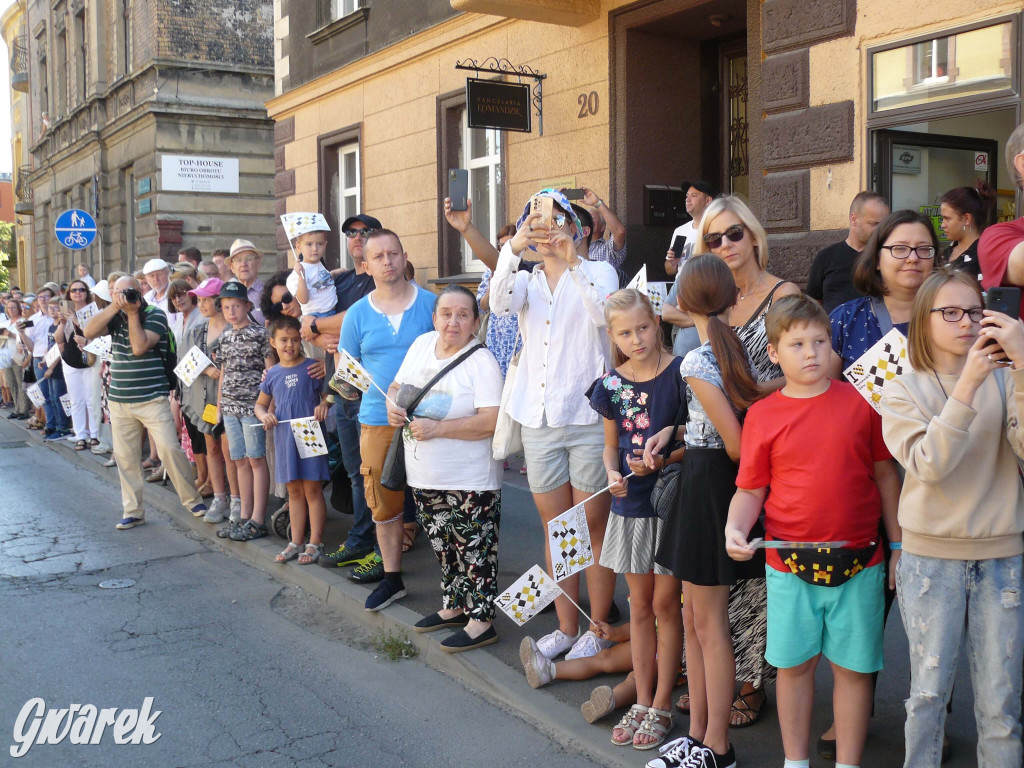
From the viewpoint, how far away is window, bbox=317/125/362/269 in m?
14.3

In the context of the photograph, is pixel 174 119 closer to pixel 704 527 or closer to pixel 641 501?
pixel 641 501

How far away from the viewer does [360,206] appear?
543 inches

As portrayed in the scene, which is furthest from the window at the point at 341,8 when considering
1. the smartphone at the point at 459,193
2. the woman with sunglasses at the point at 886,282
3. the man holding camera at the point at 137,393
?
the woman with sunglasses at the point at 886,282

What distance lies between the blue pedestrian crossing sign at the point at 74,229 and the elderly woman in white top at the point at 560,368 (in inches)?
594

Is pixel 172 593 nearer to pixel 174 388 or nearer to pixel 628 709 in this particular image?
pixel 174 388

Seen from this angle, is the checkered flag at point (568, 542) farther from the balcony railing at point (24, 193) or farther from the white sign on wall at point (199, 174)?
the balcony railing at point (24, 193)

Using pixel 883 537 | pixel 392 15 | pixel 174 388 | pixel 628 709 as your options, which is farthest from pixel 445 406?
pixel 392 15

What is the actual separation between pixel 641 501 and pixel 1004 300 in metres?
1.69

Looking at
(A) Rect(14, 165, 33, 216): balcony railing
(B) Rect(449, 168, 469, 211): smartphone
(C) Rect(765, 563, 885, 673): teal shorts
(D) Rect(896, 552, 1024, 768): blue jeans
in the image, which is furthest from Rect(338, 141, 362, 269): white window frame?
(A) Rect(14, 165, 33, 216): balcony railing

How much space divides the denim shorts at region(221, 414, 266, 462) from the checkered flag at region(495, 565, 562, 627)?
3151 mm

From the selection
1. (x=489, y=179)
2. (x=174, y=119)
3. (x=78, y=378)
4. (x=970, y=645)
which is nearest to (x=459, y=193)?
(x=970, y=645)

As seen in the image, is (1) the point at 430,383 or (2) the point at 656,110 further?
(2) the point at 656,110

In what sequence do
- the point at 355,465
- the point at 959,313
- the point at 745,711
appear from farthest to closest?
the point at 355,465, the point at 745,711, the point at 959,313

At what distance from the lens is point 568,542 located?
4316 mm
